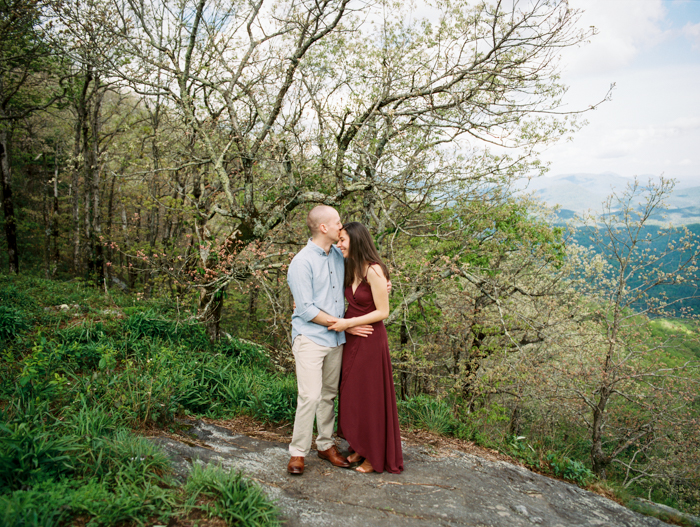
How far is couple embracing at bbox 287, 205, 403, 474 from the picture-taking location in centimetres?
332

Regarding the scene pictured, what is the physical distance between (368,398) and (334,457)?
61 centimetres

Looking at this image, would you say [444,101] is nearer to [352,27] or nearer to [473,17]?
[473,17]

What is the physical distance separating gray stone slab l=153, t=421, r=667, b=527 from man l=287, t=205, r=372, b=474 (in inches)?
9.9

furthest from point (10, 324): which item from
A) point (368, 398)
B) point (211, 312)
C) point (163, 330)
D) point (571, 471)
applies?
point (571, 471)

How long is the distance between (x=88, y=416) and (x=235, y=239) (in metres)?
4.55

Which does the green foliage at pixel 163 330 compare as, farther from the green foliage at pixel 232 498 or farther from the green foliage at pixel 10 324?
the green foliage at pixel 232 498

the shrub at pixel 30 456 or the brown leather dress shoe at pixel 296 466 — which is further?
the brown leather dress shoe at pixel 296 466

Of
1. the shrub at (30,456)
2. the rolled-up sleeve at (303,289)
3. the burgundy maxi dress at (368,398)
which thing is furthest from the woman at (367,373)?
the shrub at (30,456)

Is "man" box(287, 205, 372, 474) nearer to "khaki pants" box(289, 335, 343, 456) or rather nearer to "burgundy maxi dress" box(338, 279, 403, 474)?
"khaki pants" box(289, 335, 343, 456)

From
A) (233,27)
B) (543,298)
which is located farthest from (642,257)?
(233,27)

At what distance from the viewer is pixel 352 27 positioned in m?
7.48

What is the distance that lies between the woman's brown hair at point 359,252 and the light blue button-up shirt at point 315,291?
0.49 ft

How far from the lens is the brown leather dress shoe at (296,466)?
3.15 m

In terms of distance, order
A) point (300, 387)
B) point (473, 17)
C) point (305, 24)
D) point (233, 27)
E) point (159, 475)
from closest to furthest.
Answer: point (159, 475)
point (300, 387)
point (473, 17)
point (305, 24)
point (233, 27)
